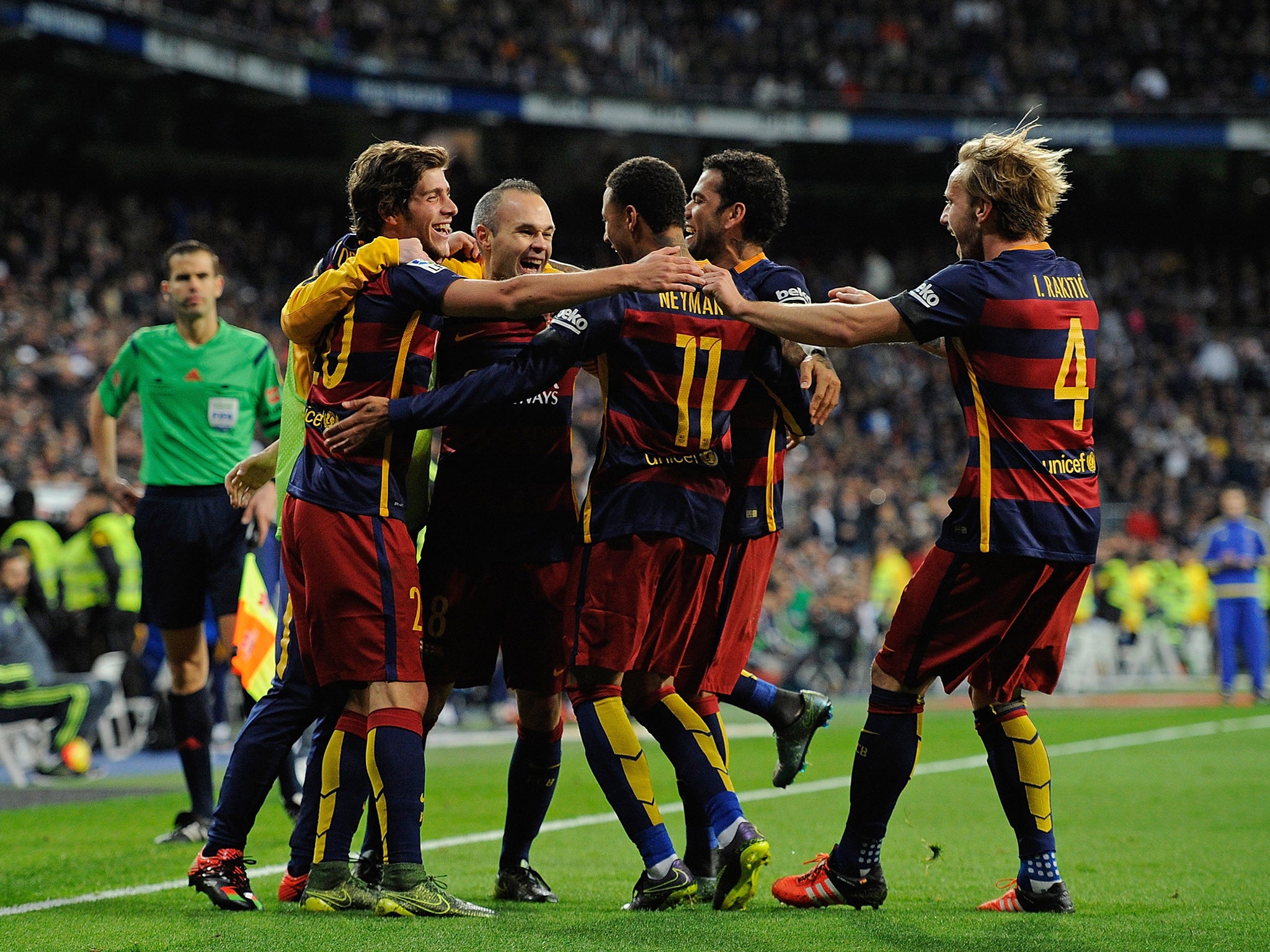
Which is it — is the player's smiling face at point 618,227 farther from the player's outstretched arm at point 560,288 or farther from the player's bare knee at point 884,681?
the player's bare knee at point 884,681

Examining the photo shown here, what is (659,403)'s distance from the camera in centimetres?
474

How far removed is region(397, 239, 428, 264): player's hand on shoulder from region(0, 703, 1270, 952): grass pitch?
6.48 ft

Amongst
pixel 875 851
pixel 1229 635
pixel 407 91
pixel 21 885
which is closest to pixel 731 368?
pixel 875 851

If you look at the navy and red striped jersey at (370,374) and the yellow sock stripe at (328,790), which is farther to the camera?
the yellow sock stripe at (328,790)

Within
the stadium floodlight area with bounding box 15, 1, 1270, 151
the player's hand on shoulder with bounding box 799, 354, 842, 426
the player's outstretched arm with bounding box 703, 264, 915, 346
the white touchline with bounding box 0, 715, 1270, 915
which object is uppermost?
the stadium floodlight area with bounding box 15, 1, 1270, 151

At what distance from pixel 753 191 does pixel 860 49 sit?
98.2 ft

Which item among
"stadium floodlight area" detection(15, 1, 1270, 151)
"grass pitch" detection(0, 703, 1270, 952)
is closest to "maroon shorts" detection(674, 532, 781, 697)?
"grass pitch" detection(0, 703, 1270, 952)

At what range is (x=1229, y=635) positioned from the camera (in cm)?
1700

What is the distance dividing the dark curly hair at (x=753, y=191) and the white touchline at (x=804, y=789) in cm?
305

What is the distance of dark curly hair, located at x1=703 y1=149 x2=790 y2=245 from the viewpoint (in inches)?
199

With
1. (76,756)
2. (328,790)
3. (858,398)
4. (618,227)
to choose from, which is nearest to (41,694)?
(76,756)

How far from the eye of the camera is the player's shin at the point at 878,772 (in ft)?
15.2

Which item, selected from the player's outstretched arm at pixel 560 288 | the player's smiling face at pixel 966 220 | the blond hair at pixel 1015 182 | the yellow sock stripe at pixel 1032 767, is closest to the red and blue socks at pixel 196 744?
the player's outstretched arm at pixel 560 288

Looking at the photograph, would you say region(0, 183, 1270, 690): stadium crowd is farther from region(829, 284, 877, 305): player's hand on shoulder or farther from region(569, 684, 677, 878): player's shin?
region(829, 284, 877, 305): player's hand on shoulder
